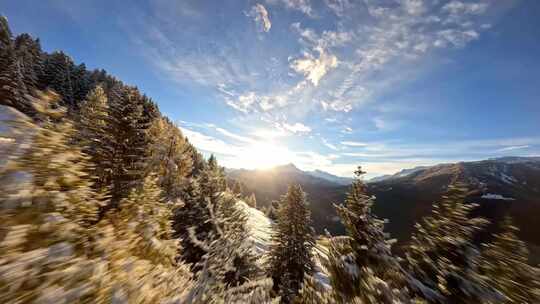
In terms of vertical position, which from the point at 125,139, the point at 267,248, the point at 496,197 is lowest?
the point at 496,197

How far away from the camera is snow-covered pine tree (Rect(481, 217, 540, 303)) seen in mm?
3926

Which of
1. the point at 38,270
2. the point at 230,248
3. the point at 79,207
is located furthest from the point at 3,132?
the point at 230,248

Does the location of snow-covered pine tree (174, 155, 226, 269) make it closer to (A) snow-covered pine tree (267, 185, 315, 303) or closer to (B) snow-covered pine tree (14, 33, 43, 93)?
(A) snow-covered pine tree (267, 185, 315, 303)

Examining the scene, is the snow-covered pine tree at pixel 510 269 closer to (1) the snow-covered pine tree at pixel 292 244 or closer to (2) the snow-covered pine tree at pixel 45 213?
(2) the snow-covered pine tree at pixel 45 213

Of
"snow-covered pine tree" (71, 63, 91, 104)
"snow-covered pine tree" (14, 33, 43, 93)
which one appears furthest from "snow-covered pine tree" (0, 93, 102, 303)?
"snow-covered pine tree" (71, 63, 91, 104)

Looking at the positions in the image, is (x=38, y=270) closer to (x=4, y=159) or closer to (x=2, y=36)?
(x=4, y=159)

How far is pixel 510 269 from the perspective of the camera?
4.48 metres

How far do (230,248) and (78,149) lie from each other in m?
4.73

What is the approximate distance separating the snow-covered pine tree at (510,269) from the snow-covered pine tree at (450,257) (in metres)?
0.18

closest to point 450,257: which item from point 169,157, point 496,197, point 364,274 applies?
point 364,274

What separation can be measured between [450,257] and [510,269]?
1.12 metres

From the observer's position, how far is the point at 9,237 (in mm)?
2227

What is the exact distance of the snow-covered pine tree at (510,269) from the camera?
12.9 ft

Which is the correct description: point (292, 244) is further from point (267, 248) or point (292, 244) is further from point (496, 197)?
point (496, 197)
